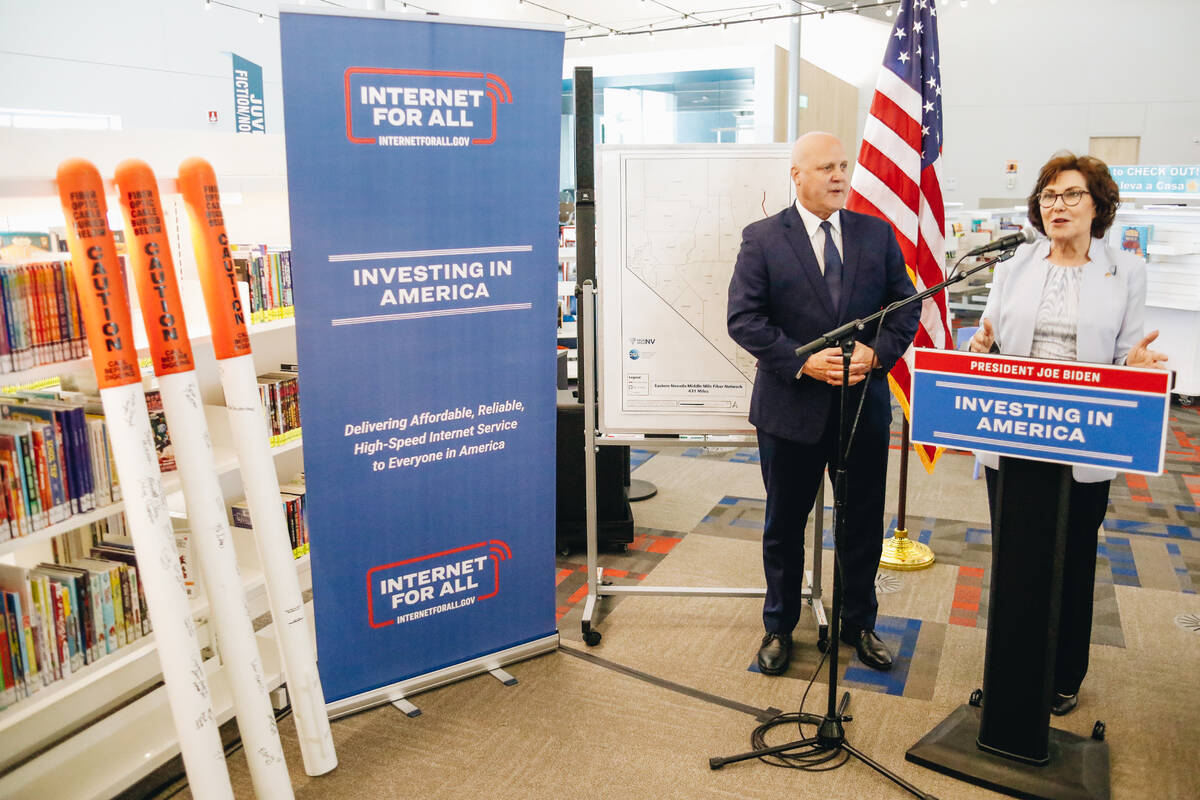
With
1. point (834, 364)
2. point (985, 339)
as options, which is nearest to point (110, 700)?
point (834, 364)

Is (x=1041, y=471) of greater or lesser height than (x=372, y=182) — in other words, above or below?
below

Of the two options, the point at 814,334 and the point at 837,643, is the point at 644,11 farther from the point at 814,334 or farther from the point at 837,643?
the point at 837,643

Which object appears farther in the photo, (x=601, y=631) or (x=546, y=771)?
(x=601, y=631)

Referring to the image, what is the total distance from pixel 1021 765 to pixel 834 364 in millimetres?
1183

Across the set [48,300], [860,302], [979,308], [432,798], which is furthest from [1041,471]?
[979,308]

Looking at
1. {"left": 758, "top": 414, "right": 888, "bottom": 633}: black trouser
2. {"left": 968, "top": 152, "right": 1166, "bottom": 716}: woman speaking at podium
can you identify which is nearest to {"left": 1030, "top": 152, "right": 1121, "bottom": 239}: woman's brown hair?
→ {"left": 968, "top": 152, "right": 1166, "bottom": 716}: woman speaking at podium

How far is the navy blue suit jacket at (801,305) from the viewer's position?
9.16ft

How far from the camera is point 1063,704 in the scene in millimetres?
2771

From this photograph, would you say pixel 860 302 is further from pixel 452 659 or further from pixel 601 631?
pixel 452 659

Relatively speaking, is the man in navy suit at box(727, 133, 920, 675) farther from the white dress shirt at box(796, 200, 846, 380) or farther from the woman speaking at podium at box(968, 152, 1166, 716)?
the woman speaking at podium at box(968, 152, 1166, 716)

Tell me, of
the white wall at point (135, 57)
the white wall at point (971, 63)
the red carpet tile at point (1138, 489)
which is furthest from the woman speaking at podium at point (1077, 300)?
the white wall at point (971, 63)

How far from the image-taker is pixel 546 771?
2514 mm

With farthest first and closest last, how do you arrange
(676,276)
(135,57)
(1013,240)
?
1. (135,57)
2. (676,276)
3. (1013,240)

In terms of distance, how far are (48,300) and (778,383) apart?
1.99 meters
